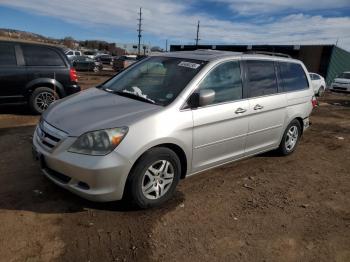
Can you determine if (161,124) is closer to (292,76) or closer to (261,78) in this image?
(261,78)

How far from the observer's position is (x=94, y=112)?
12.5 feet

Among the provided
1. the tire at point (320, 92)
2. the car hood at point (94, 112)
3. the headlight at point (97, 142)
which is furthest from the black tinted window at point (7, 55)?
the tire at point (320, 92)

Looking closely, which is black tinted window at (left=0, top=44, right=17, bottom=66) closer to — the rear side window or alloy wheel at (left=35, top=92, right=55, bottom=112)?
the rear side window

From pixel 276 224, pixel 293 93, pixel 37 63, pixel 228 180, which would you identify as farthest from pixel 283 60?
pixel 37 63

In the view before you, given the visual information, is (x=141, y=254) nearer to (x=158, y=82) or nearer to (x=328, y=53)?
(x=158, y=82)

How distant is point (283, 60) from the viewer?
574cm

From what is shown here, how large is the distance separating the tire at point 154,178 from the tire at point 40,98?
555 centimetres

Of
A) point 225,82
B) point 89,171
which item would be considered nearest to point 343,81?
point 225,82

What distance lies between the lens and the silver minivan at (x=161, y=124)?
135 inches

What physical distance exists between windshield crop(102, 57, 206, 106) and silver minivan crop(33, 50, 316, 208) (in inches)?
0.6

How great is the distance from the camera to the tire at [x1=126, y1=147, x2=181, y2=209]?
3559 mm

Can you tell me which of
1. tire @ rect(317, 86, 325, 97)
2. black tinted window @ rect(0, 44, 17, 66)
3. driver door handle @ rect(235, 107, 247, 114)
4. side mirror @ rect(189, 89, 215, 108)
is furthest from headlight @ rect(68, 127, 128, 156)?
tire @ rect(317, 86, 325, 97)

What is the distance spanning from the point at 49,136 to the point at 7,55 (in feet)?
17.3

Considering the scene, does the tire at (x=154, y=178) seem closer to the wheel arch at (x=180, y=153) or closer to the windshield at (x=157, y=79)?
the wheel arch at (x=180, y=153)
